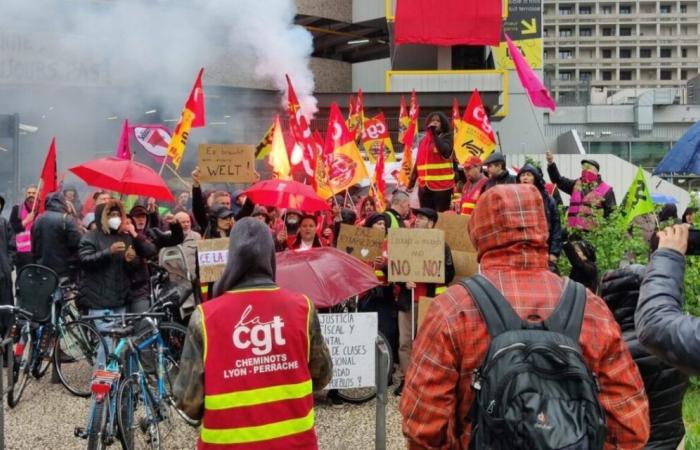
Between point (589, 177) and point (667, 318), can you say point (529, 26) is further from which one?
point (667, 318)

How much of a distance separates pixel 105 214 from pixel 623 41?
9498 centimetres

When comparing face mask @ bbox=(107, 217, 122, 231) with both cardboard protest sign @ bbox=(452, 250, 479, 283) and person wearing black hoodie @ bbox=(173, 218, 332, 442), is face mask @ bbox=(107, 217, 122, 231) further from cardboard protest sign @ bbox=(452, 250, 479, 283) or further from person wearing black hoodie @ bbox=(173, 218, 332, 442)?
person wearing black hoodie @ bbox=(173, 218, 332, 442)

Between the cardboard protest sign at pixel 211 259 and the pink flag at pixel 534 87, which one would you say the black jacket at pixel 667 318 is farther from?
the pink flag at pixel 534 87

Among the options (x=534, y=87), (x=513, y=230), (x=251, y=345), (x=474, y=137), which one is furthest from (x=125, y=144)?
(x=513, y=230)

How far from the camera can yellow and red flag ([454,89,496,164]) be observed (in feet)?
39.4

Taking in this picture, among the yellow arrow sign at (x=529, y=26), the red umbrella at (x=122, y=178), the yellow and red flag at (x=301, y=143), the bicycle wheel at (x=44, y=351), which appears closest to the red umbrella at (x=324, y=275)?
the red umbrella at (x=122, y=178)

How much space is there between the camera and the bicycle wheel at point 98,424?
16.6 ft

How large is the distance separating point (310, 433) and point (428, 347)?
1081 millimetres

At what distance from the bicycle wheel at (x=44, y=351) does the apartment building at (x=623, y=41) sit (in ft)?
Answer: 297

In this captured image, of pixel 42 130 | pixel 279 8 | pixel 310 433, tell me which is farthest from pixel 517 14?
pixel 310 433

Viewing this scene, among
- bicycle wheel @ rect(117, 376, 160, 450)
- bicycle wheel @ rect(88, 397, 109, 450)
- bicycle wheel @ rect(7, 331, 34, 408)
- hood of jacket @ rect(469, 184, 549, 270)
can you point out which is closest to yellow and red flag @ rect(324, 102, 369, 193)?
bicycle wheel @ rect(7, 331, 34, 408)

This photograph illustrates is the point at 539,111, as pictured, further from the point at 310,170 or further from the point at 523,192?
the point at 523,192

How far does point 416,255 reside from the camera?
7.19 meters

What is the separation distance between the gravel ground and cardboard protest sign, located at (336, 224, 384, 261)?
1.38 m
